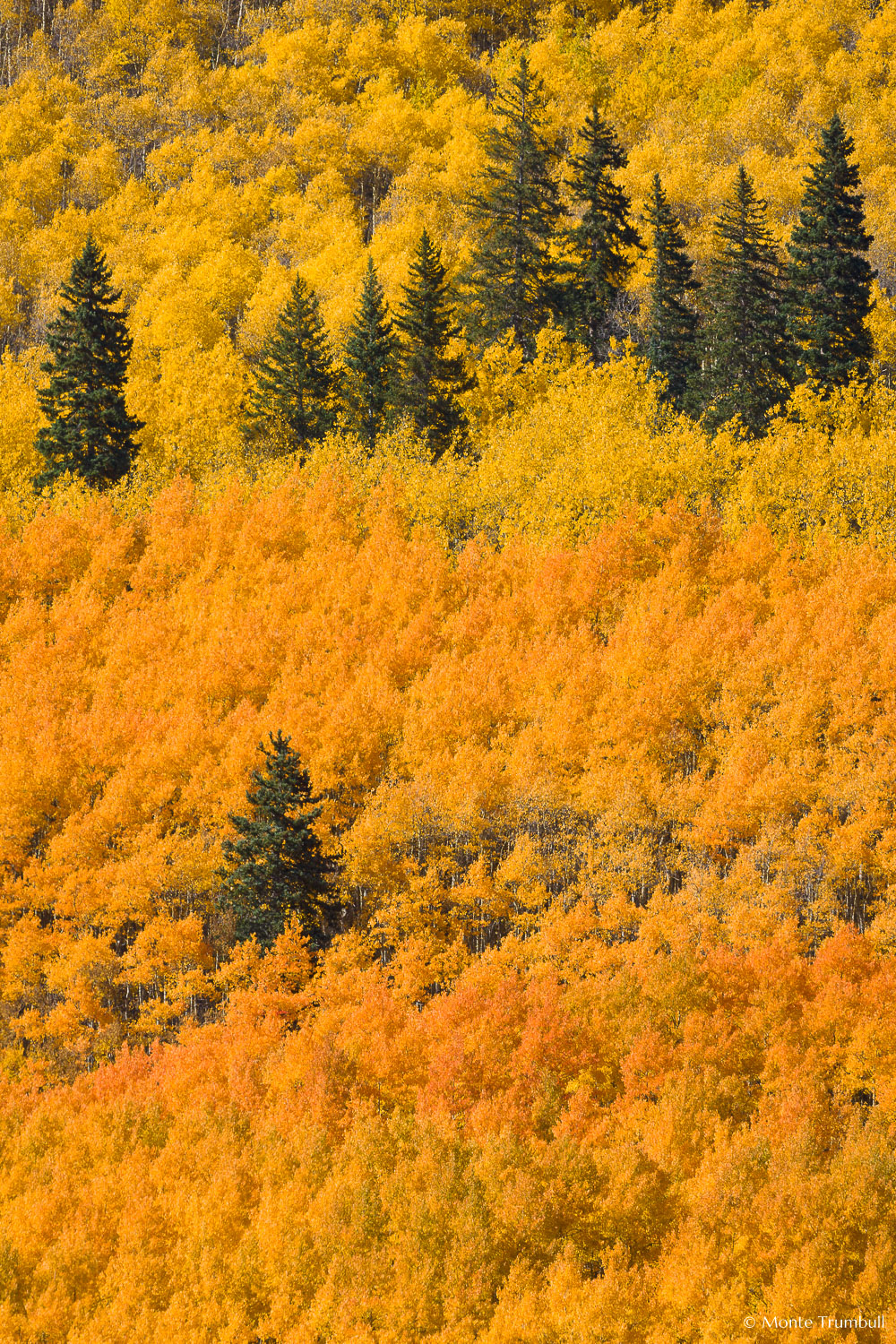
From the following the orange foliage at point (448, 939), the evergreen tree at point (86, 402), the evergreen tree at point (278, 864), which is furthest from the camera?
the evergreen tree at point (86, 402)

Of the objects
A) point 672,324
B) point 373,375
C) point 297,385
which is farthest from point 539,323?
point 297,385

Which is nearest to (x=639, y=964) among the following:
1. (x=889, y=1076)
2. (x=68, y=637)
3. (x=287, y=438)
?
→ (x=889, y=1076)

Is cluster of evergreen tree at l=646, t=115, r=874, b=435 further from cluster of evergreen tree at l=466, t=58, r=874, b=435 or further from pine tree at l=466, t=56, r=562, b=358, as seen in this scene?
pine tree at l=466, t=56, r=562, b=358

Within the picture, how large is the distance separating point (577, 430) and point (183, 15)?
11072 centimetres

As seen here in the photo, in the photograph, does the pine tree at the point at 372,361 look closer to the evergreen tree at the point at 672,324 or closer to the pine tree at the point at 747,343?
the evergreen tree at the point at 672,324

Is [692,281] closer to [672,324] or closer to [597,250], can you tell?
[672,324]

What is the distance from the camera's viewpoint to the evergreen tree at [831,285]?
61.6 meters

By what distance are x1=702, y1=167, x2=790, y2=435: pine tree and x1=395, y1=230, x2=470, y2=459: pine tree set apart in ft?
45.0

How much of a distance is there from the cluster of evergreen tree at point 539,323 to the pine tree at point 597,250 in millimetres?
114

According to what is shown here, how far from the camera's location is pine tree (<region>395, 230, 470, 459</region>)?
221 feet

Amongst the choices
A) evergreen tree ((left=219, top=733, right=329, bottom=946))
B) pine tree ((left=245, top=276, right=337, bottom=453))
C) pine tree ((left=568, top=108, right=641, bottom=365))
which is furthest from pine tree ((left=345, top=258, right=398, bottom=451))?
evergreen tree ((left=219, top=733, right=329, bottom=946))

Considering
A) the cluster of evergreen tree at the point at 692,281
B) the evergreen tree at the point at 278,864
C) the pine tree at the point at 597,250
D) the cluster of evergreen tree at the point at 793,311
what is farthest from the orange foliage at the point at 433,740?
the pine tree at the point at 597,250

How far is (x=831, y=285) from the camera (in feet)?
202

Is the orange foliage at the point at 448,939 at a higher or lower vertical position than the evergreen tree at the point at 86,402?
lower
